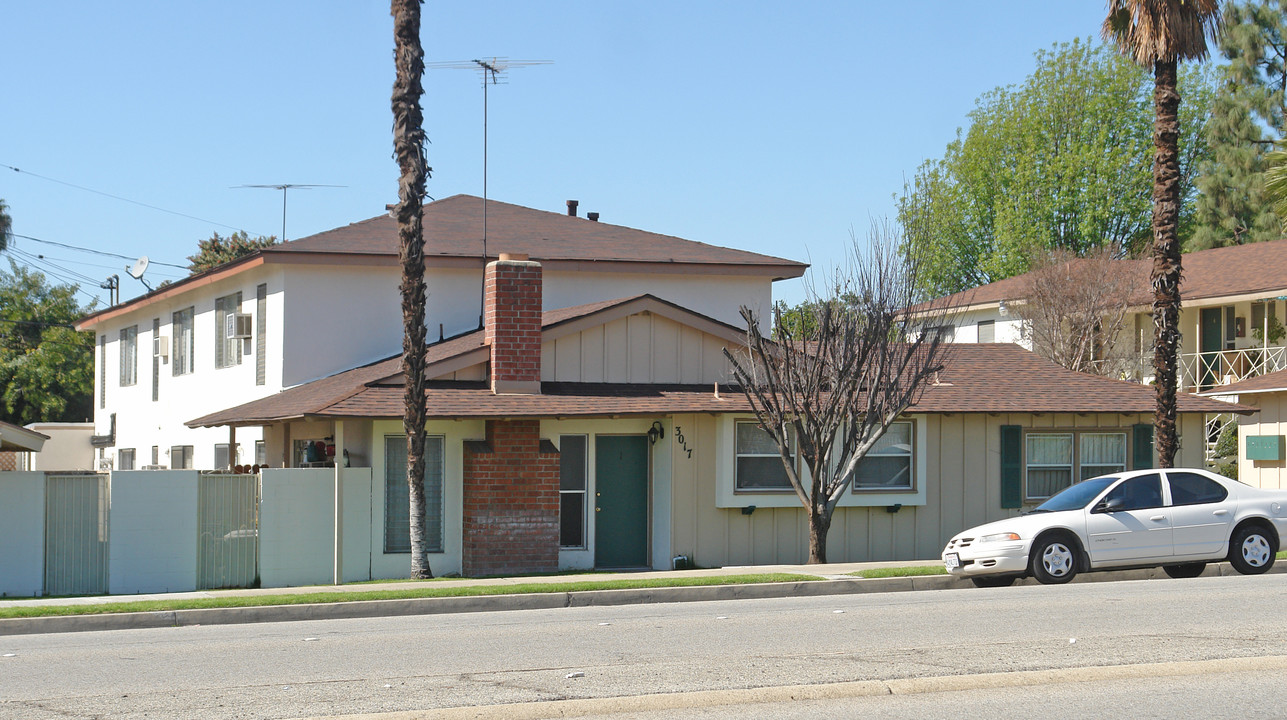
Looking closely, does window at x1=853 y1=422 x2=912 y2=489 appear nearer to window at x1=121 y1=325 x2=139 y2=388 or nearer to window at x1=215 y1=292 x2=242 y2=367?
window at x1=215 y1=292 x2=242 y2=367

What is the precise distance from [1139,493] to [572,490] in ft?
28.5

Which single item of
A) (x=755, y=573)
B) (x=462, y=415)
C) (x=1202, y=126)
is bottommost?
(x=755, y=573)

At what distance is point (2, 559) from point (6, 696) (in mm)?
10092

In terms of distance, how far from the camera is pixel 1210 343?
36375mm

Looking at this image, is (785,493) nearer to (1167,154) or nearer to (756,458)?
(756,458)

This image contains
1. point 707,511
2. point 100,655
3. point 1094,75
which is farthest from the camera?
point 1094,75

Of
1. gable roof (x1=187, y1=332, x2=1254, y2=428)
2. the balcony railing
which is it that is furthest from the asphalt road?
the balcony railing

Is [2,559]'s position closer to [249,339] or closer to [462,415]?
[462,415]

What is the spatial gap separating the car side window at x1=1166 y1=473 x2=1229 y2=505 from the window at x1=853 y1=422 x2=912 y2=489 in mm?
5677

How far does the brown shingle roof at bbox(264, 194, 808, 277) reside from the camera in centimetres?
2584

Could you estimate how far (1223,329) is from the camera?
36.0m

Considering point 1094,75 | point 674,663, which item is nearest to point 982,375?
point 674,663

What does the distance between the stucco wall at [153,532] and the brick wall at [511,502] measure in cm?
400

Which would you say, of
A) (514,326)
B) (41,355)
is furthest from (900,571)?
(41,355)
